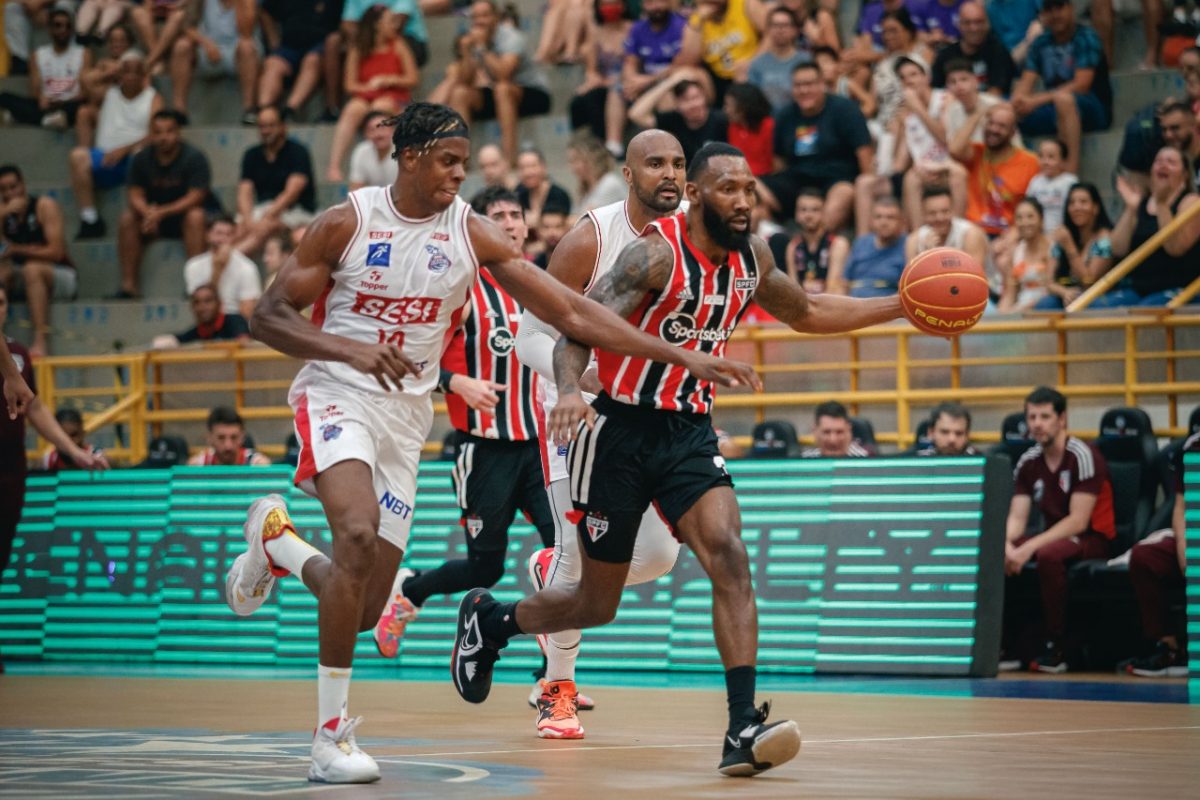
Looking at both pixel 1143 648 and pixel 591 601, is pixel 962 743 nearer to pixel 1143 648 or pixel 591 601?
pixel 591 601

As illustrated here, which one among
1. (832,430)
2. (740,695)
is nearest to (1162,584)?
(832,430)

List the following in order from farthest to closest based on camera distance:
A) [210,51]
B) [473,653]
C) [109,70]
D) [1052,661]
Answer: [210,51]
[109,70]
[1052,661]
[473,653]

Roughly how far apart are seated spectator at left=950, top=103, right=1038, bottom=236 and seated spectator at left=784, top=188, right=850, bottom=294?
1276 mm

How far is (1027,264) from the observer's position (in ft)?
49.0

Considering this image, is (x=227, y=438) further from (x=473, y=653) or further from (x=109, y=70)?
(x=109, y=70)

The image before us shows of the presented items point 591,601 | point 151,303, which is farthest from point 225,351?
point 591,601

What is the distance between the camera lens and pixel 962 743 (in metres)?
7.64

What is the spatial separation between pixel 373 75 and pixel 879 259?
730cm

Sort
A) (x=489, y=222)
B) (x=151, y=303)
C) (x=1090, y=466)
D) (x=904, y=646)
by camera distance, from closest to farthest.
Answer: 1. (x=489, y=222)
2. (x=904, y=646)
3. (x=1090, y=466)
4. (x=151, y=303)

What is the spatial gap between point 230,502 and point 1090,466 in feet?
20.9

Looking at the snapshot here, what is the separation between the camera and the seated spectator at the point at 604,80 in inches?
715

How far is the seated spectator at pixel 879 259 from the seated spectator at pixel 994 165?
3.21 feet

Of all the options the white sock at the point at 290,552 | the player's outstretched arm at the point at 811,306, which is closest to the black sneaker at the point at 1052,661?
the player's outstretched arm at the point at 811,306

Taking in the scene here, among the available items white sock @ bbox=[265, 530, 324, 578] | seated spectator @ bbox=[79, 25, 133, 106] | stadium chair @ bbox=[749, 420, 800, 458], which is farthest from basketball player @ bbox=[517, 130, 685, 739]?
seated spectator @ bbox=[79, 25, 133, 106]
